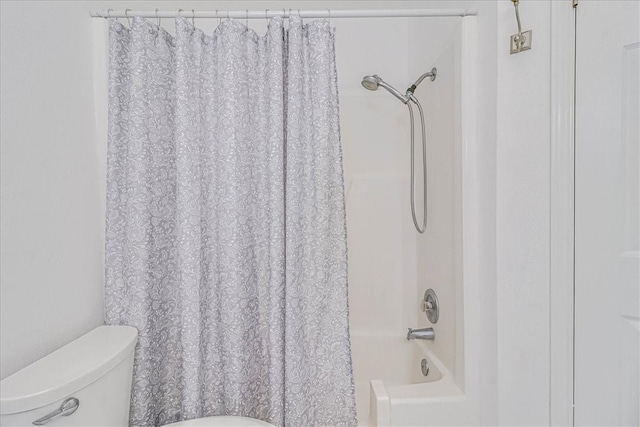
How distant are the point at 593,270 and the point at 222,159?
118 centimetres

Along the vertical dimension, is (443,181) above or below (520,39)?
below

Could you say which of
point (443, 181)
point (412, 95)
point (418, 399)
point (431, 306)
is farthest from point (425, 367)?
point (412, 95)

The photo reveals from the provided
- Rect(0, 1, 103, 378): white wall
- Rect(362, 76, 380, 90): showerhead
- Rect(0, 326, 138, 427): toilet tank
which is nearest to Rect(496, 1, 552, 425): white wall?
Rect(362, 76, 380, 90): showerhead

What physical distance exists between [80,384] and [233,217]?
609mm

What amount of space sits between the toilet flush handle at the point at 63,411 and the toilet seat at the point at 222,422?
13.3 inches

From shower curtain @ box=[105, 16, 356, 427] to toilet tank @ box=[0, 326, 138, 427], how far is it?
0.45ft

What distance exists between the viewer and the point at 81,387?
36.2 inches

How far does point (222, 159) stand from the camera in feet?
4.08

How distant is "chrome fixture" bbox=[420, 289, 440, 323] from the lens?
1588mm

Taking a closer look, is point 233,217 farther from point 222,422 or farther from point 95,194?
point 222,422

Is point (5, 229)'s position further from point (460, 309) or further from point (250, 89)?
point (460, 309)

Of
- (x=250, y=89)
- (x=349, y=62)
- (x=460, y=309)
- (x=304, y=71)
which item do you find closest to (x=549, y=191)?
(x=460, y=309)

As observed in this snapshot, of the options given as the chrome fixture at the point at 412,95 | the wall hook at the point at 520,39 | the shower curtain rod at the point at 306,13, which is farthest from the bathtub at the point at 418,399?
the shower curtain rod at the point at 306,13

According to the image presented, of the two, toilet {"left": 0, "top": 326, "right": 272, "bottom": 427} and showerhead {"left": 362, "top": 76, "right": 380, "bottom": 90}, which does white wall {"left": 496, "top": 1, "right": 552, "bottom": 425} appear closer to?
showerhead {"left": 362, "top": 76, "right": 380, "bottom": 90}
